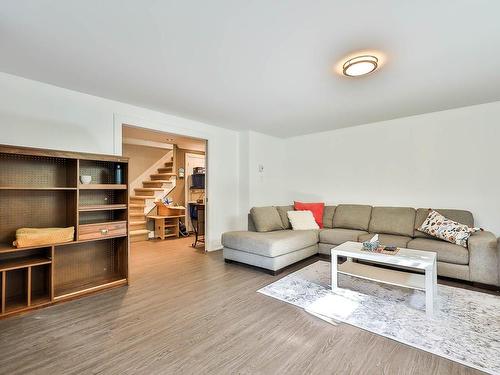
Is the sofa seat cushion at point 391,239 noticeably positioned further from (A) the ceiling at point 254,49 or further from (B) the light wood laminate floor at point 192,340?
(A) the ceiling at point 254,49

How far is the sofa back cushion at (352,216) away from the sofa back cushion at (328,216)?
0.07 metres

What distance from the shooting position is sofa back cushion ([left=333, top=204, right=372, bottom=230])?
14.0 ft

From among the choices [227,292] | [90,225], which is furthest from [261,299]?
[90,225]

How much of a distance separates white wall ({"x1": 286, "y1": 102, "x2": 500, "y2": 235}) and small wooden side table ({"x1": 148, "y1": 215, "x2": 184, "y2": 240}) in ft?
9.80

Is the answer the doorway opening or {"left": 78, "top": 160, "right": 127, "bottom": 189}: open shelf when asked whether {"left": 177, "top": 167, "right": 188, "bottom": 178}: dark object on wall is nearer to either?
the doorway opening

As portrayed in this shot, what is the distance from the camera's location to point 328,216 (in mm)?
4699

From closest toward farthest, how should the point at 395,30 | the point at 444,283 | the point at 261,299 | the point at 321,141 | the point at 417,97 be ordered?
the point at 395,30 → the point at 261,299 → the point at 444,283 → the point at 417,97 → the point at 321,141

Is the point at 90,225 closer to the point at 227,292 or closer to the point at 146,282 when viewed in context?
the point at 146,282

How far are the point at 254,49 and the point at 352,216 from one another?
329 cm

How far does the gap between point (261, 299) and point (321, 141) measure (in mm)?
3634

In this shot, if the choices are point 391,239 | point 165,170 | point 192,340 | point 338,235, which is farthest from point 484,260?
point 165,170

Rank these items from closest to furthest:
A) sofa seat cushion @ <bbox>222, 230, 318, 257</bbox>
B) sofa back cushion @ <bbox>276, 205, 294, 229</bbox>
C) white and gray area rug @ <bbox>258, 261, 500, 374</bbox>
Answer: white and gray area rug @ <bbox>258, 261, 500, 374</bbox>
sofa seat cushion @ <bbox>222, 230, 318, 257</bbox>
sofa back cushion @ <bbox>276, 205, 294, 229</bbox>

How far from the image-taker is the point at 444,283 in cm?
303

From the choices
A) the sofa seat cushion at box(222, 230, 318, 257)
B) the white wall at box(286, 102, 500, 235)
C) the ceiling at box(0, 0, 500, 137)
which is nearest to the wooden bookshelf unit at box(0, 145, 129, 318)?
the ceiling at box(0, 0, 500, 137)
